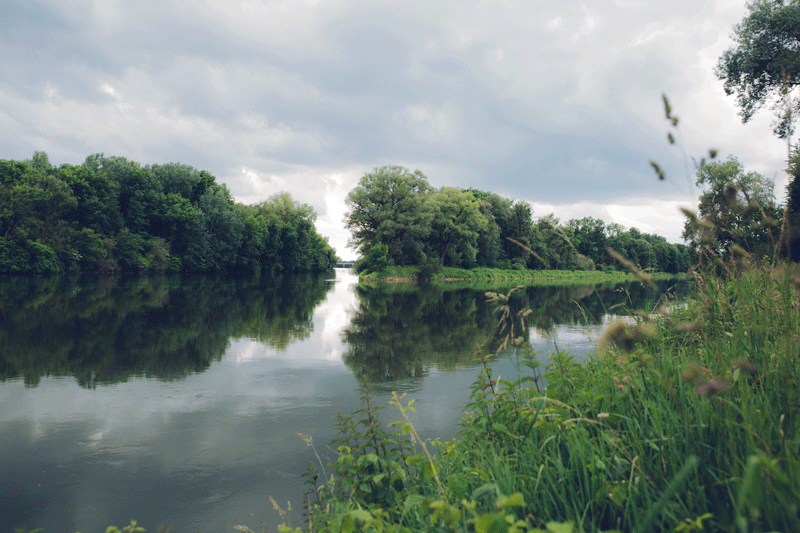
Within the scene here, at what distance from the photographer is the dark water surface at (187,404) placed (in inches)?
136

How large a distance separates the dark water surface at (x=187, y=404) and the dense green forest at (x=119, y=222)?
103 feet

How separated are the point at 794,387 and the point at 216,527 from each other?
3.63 m

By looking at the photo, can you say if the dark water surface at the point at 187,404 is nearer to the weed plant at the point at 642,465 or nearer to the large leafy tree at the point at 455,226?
the weed plant at the point at 642,465

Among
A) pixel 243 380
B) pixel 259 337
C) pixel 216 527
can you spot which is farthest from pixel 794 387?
pixel 259 337

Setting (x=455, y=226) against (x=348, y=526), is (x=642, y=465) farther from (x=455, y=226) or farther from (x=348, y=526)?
(x=455, y=226)

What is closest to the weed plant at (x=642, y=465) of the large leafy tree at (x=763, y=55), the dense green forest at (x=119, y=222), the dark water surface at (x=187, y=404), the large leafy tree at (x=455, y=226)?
the dark water surface at (x=187, y=404)

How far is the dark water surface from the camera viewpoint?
3.45 m

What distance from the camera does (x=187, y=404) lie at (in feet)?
18.5

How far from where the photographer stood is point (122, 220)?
150 feet

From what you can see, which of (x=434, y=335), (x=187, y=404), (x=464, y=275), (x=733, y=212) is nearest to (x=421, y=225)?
(x=464, y=275)

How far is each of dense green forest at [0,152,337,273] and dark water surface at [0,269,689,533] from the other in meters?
31.3

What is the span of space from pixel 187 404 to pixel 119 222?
4817 cm

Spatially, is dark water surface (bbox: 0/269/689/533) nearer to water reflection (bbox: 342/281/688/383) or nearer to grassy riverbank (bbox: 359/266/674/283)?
water reflection (bbox: 342/281/688/383)

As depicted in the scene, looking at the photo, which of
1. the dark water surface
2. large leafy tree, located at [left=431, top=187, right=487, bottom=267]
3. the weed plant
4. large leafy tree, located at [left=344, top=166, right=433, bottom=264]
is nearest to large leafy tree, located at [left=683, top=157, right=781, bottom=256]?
the weed plant
